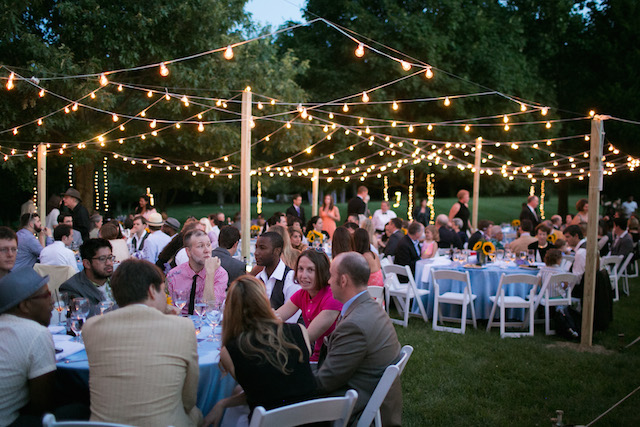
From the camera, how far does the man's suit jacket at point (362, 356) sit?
9.61 ft

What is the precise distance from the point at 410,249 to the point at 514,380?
294 cm

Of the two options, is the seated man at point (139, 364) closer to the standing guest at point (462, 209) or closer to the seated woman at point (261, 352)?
the seated woman at point (261, 352)

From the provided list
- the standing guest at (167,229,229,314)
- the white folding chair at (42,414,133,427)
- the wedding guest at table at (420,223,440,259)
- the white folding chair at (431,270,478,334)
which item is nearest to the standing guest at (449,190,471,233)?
the wedding guest at table at (420,223,440,259)

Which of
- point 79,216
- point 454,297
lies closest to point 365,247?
point 454,297

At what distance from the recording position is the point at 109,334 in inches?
98.0

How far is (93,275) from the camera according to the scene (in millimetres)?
4277

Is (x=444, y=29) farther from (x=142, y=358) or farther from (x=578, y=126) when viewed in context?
(x=142, y=358)

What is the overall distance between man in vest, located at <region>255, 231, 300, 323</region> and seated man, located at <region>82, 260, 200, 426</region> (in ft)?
6.60

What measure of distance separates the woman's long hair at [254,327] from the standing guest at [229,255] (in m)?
2.21

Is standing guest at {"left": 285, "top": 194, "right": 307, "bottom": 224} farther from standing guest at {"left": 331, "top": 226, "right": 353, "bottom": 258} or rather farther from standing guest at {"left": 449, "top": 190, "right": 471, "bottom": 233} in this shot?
standing guest at {"left": 331, "top": 226, "right": 353, "bottom": 258}

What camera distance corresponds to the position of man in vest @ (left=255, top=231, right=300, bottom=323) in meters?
4.59

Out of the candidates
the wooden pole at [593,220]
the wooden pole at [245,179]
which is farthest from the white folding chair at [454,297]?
the wooden pole at [245,179]

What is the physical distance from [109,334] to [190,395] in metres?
0.48

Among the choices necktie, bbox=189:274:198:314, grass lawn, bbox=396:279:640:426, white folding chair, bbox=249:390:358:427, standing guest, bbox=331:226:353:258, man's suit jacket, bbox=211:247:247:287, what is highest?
standing guest, bbox=331:226:353:258
